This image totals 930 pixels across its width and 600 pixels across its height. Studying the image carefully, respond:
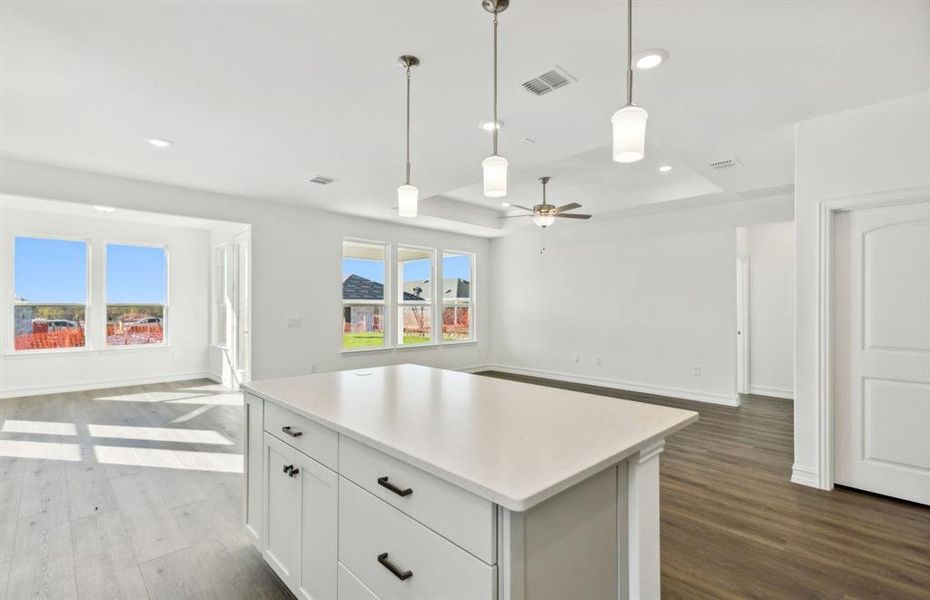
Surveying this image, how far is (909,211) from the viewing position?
2.80m

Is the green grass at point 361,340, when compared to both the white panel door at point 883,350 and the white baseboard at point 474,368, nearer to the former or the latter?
the white baseboard at point 474,368

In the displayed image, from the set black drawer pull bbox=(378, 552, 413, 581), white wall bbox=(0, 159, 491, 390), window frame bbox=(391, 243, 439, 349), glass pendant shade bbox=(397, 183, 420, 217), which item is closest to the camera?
black drawer pull bbox=(378, 552, 413, 581)

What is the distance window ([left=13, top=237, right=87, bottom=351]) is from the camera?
5.84 metres

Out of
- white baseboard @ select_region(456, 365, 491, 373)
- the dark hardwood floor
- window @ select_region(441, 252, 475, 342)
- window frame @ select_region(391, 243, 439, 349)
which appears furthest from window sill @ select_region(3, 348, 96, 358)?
the dark hardwood floor

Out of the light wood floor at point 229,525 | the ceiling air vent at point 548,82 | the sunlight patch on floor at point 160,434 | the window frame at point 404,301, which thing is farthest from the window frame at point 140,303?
the ceiling air vent at point 548,82

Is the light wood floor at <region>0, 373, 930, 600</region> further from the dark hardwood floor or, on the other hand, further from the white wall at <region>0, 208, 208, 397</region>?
the white wall at <region>0, 208, 208, 397</region>

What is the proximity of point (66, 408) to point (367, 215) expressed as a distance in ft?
14.6

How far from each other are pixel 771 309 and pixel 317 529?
21.9 ft

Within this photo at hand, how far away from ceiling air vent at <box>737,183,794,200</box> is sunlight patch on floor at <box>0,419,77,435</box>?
25.3 ft

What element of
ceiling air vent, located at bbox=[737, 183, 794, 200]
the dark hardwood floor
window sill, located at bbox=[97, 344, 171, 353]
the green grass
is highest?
ceiling air vent, located at bbox=[737, 183, 794, 200]

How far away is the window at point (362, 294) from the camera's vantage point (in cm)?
655

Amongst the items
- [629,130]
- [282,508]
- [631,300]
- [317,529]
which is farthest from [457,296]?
[629,130]

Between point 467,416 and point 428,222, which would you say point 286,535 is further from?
point 428,222

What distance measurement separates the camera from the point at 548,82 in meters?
2.59
